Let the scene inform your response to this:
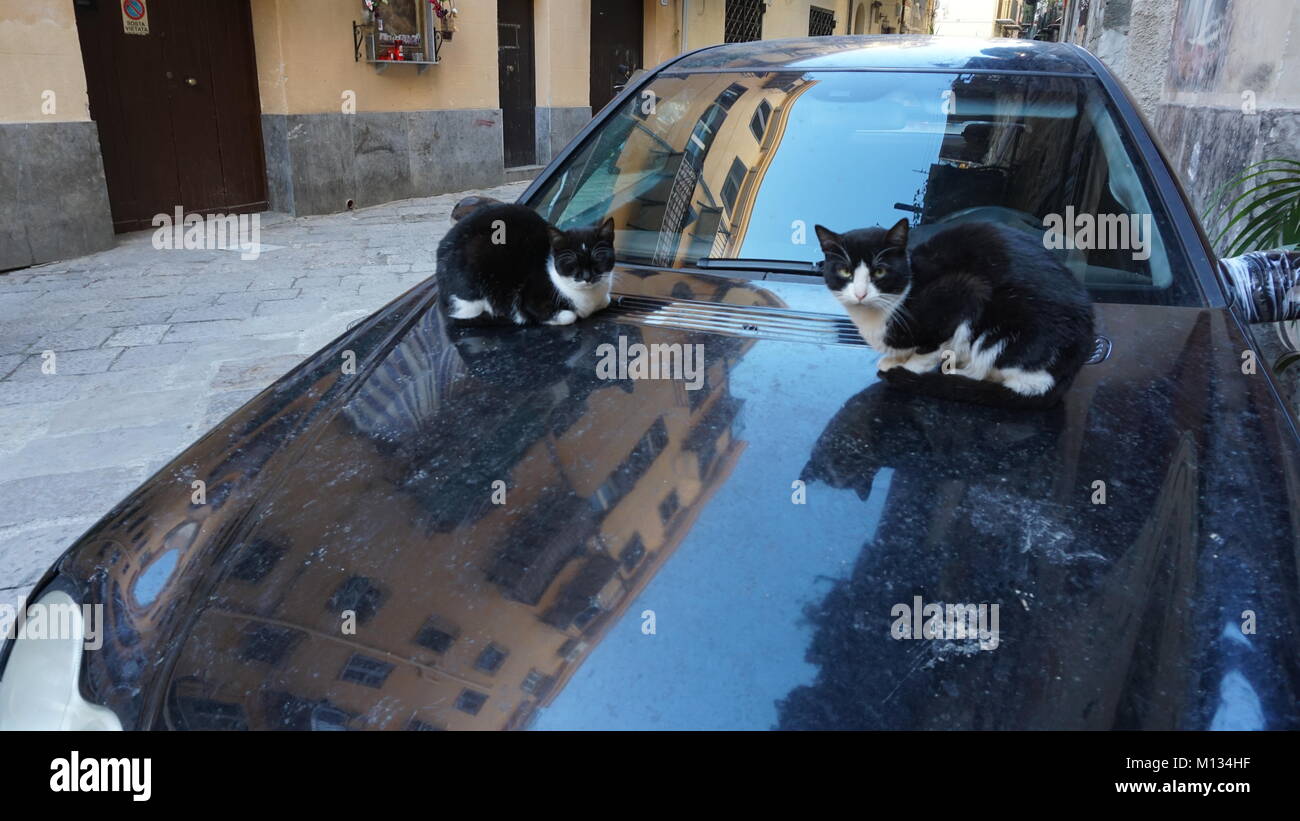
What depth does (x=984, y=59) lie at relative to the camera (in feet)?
8.13

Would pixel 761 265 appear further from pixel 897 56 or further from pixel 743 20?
pixel 743 20

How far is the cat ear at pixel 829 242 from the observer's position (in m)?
1.97

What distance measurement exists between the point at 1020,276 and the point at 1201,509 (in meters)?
0.57

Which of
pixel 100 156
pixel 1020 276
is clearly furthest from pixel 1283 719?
pixel 100 156

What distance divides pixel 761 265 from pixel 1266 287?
1.21 m

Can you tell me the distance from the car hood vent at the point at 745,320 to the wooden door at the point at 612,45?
12.5 meters

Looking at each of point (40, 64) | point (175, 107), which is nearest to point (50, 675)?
point (40, 64)

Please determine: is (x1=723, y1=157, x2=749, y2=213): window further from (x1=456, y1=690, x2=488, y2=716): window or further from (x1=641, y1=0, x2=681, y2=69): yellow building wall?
(x1=641, y1=0, x2=681, y2=69): yellow building wall

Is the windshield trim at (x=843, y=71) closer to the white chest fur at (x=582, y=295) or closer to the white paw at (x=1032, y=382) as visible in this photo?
the white chest fur at (x=582, y=295)

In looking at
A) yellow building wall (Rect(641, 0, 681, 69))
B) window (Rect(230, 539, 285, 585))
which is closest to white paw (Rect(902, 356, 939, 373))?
window (Rect(230, 539, 285, 585))

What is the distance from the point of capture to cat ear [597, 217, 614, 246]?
7.72ft

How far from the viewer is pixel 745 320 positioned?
1993mm

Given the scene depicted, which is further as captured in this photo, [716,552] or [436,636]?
[716,552]
